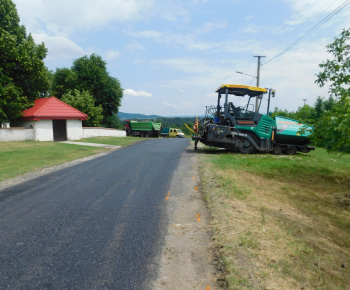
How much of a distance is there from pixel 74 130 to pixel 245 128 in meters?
16.6

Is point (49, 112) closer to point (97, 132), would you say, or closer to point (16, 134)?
point (16, 134)

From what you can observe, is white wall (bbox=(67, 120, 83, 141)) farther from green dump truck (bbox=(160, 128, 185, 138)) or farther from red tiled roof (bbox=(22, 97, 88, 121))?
green dump truck (bbox=(160, 128, 185, 138))

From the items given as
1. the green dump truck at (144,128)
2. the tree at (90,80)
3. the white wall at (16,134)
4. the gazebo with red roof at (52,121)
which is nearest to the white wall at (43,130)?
the gazebo with red roof at (52,121)

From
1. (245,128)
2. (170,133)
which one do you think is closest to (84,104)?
(170,133)

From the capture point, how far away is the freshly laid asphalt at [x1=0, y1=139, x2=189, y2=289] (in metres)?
3.38

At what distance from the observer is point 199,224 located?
4984mm

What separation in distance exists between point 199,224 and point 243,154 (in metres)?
9.95

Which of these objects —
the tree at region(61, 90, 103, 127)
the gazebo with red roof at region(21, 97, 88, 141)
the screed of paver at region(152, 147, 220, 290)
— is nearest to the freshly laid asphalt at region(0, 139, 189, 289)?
the screed of paver at region(152, 147, 220, 290)

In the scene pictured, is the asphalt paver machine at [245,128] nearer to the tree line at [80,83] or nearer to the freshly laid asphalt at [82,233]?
the tree line at [80,83]

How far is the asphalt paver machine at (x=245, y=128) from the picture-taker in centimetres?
1433

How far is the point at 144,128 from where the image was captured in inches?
1714

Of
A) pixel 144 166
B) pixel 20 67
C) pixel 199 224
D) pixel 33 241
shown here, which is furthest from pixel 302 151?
pixel 20 67

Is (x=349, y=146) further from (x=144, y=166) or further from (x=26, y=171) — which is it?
(x=26, y=171)

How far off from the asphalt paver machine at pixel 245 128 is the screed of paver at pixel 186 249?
7.95 m
